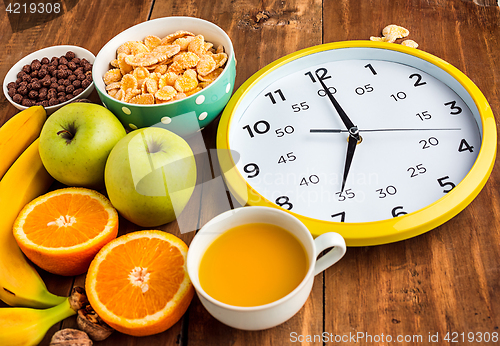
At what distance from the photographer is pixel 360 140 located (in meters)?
0.99

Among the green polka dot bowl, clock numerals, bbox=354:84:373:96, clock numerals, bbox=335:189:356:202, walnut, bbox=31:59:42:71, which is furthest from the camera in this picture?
walnut, bbox=31:59:42:71

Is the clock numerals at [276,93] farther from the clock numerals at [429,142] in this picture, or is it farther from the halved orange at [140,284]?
the halved orange at [140,284]

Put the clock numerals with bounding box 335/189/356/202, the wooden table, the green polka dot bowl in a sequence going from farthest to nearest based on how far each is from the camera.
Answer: the green polka dot bowl < the clock numerals with bounding box 335/189/356/202 < the wooden table

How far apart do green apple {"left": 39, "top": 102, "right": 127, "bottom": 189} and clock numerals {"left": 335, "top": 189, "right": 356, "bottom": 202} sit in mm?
551

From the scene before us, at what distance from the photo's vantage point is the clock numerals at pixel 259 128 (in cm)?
104

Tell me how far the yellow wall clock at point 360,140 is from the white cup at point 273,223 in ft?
0.29

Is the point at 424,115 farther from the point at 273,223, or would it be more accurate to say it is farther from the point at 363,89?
the point at 273,223

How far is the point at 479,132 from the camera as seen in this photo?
3.15 ft

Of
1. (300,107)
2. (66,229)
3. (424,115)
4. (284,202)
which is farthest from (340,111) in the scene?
(66,229)

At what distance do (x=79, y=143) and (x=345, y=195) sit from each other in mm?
626

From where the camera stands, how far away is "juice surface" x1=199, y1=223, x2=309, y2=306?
28.4 inches

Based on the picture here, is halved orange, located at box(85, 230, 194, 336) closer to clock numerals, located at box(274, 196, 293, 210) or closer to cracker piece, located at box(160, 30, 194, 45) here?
clock numerals, located at box(274, 196, 293, 210)

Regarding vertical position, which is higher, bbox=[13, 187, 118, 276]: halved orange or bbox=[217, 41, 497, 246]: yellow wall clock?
bbox=[217, 41, 497, 246]: yellow wall clock

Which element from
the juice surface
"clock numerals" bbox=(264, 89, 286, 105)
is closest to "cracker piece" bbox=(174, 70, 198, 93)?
Result: "clock numerals" bbox=(264, 89, 286, 105)
